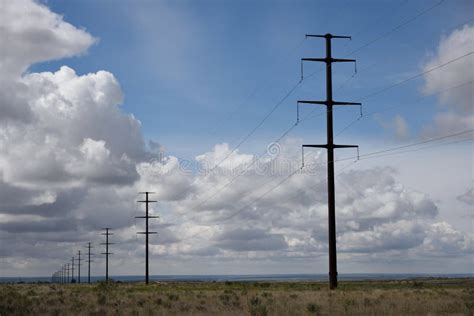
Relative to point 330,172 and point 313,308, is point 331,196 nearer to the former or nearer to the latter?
point 330,172

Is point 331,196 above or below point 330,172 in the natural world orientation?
below

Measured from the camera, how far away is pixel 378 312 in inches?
1041

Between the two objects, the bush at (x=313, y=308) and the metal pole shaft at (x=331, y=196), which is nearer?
the bush at (x=313, y=308)

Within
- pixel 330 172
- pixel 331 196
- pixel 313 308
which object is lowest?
pixel 313 308

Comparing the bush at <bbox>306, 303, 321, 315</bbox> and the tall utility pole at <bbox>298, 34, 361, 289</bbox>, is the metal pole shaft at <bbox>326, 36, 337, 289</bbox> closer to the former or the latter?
the tall utility pole at <bbox>298, 34, 361, 289</bbox>

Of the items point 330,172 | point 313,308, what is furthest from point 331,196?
point 313,308

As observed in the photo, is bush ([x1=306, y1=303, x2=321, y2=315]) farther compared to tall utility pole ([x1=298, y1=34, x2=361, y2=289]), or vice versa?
tall utility pole ([x1=298, y1=34, x2=361, y2=289])

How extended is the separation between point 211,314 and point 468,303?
12393 mm

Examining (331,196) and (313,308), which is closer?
(313,308)

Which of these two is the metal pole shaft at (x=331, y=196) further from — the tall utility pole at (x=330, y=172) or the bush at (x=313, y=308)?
the bush at (x=313, y=308)

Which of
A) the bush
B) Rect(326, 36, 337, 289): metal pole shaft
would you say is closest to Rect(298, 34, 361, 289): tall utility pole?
Rect(326, 36, 337, 289): metal pole shaft

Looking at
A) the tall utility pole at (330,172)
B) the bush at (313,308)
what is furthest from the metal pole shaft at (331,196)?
the bush at (313,308)

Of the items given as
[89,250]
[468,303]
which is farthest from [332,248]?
[89,250]

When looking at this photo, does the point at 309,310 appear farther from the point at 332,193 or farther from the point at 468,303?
A: the point at 332,193
